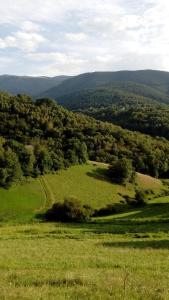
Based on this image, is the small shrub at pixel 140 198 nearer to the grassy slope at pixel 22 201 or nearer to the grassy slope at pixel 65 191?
the grassy slope at pixel 65 191

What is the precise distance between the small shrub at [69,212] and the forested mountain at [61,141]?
31841 mm

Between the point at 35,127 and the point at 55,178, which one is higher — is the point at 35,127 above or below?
above

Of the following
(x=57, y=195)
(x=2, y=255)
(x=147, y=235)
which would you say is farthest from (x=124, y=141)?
(x=2, y=255)

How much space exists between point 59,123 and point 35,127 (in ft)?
35.7

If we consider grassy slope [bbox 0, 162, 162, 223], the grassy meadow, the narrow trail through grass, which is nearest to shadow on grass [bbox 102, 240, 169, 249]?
the grassy meadow

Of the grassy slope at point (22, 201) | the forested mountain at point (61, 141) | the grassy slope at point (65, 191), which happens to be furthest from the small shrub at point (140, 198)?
the forested mountain at point (61, 141)

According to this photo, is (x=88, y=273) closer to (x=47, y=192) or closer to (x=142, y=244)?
(x=142, y=244)

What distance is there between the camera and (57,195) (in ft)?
367

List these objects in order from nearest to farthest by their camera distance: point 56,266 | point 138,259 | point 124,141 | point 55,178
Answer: point 56,266 → point 138,259 → point 55,178 → point 124,141

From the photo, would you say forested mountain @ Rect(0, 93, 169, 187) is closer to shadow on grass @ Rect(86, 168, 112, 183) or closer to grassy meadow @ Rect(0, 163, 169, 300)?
shadow on grass @ Rect(86, 168, 112, 183)

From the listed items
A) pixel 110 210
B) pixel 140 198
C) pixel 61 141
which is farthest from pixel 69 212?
pixel 61 141

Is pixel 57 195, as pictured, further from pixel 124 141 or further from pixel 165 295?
pixel 165 295

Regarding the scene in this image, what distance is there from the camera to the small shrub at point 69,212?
84750 mm

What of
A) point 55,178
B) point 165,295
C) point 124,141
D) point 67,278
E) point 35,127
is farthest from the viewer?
point 124,141
